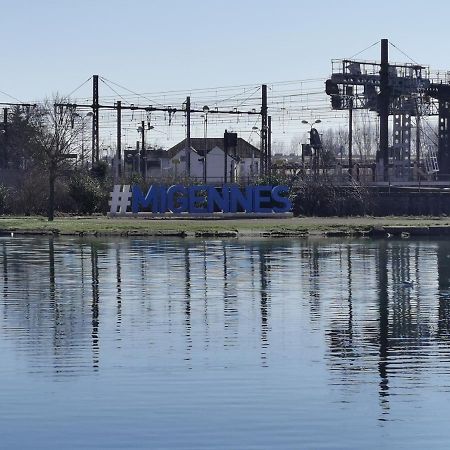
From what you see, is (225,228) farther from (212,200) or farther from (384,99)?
(384,99)

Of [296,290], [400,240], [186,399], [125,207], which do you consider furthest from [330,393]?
[125,207]

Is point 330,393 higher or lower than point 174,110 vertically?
lower

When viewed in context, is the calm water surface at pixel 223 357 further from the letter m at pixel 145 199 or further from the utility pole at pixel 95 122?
the utility pole at pixel 95 122

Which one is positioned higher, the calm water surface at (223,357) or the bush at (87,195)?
the bush at (87,195)

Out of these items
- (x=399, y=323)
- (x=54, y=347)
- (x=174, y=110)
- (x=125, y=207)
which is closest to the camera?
(x=54, y=347)

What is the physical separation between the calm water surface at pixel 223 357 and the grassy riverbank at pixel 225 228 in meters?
22.5

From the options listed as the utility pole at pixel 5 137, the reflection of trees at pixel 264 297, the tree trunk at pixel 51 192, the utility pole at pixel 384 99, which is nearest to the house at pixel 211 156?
the utility pole at pixel 5 137

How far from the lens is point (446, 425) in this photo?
17875mm

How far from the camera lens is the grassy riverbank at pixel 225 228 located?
222 ft

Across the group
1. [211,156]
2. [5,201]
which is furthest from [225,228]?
[211,156]

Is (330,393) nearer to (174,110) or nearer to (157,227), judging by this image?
(157,227)

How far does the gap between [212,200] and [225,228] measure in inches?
618

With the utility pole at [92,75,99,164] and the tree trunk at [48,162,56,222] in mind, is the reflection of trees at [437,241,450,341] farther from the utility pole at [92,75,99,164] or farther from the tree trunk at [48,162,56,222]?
the utility pole at [92,75,99,164]

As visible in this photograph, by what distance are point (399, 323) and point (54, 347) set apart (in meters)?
8.70
